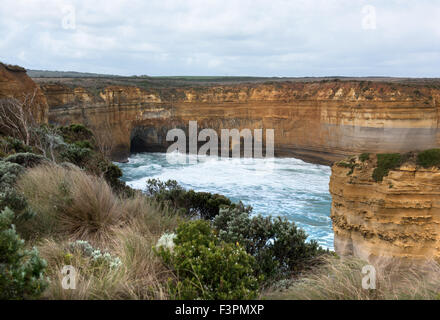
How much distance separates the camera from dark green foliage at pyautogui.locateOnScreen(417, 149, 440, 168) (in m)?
8.43

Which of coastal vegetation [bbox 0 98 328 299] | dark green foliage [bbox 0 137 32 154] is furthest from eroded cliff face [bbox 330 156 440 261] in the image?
dark green foliage [bbox 0 137 32 154]

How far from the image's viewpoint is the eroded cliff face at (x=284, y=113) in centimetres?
2344

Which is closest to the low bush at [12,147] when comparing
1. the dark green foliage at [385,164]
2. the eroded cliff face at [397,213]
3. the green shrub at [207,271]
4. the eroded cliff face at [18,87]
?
the eroded cliff face at [18,87]

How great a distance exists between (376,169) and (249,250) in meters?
6.13

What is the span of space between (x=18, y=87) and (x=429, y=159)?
16909 mm

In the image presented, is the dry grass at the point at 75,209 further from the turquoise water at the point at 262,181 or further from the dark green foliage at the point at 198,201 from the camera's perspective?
the turquoise water at the point at 262,181

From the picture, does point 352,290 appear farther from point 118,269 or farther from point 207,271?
point 118,269

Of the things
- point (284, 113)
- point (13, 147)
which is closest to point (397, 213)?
point (13, 147)

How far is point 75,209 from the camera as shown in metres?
4.27

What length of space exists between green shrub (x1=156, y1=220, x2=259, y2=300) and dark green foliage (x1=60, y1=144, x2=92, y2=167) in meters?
7.24

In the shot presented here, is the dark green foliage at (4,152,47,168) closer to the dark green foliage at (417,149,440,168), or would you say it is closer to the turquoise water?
the dark green foliage at (417,149,440,168)

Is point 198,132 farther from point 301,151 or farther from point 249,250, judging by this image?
point 249,250

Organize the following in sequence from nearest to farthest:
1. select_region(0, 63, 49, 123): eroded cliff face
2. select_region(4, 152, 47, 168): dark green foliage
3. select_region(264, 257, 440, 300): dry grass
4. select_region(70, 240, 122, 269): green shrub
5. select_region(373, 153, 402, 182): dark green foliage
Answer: select_region(264, 257, 440, 300): dry grass
select_region(70, 240, 122, 269): green shrub
select_region(4, 152, 47, 168): dark green foliage
select_region(373, 153, 402, 182): dark green foliage
select_region(0, 63, 49, 123): eroded cliff face

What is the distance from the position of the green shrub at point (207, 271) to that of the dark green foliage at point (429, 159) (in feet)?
23.9
